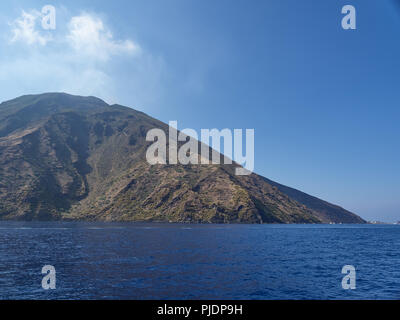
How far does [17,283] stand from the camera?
32125 mm

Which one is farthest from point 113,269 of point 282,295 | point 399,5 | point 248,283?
point 399,5

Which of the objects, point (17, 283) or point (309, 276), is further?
point (309, 276)
